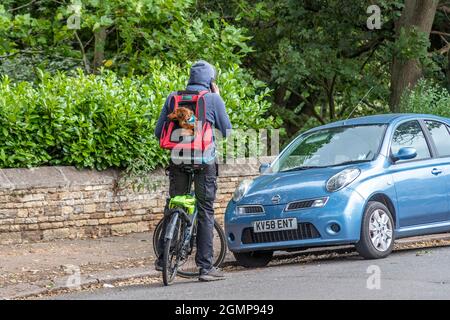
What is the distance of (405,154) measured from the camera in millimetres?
12336

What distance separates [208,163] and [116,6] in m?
8.16

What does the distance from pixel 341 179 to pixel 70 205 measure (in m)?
4.35

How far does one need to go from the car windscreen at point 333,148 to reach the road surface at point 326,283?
123 centimetres

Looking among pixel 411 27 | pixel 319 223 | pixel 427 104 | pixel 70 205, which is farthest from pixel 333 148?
pixel 411 27

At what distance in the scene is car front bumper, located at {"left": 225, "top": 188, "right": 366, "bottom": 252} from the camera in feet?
37.9

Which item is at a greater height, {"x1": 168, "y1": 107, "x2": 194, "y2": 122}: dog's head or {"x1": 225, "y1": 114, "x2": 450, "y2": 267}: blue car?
{"x1": 168, "y1": 107, "x2": 194, "y2": 122}: dog's head

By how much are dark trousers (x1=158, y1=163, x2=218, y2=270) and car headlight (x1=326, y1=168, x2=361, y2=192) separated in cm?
150

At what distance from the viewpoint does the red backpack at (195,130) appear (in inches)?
421

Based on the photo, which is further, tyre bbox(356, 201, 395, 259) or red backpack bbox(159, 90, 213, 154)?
tyre bbox(356, 201, 395, 259)

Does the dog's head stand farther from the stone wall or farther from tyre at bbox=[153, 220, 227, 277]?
the stone wall

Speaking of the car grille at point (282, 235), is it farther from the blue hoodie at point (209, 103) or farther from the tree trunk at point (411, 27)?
the tree trunk at point (411, 27)

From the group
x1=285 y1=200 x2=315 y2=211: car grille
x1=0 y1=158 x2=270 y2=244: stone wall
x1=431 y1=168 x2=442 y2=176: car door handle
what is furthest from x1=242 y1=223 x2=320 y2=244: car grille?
x1=0 y1=158 x2=270 y2=244: stone wall

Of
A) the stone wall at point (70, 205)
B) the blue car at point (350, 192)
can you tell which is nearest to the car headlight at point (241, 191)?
the blue car at point (350, 192)
